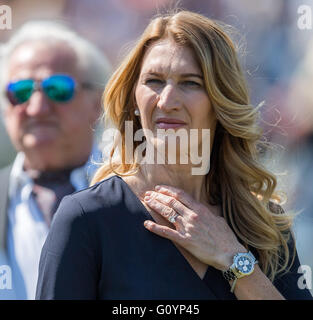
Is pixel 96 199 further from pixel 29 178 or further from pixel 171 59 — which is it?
pixel 29 178

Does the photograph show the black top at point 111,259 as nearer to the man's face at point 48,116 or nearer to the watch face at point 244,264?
the watch face at point 244,264

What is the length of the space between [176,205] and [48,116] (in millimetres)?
1022

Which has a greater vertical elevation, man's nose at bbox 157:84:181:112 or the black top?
man's nose at bbox 157:84:181:112

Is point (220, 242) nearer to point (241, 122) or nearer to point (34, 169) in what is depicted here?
point (241, 122)

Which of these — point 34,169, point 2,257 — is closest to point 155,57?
point 34,169

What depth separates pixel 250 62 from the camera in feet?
8.20

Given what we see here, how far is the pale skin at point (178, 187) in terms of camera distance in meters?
1.59

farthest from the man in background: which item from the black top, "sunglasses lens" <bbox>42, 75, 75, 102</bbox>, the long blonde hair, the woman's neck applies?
the black top

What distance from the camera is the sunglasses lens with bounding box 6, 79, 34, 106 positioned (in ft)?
7.98

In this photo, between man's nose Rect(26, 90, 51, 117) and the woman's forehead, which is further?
man's nose Rect(26, 90, 51, 117)

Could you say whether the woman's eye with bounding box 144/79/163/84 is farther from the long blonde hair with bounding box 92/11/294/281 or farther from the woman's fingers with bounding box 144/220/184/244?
the woman's fingers with bounding box 144/220/184/244

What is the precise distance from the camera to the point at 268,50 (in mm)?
2498

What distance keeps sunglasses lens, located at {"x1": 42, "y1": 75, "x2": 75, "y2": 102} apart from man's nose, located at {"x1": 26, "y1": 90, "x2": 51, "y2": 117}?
3cm

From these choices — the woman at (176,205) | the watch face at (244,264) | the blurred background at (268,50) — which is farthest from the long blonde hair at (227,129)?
the blurred background at (268,50)
